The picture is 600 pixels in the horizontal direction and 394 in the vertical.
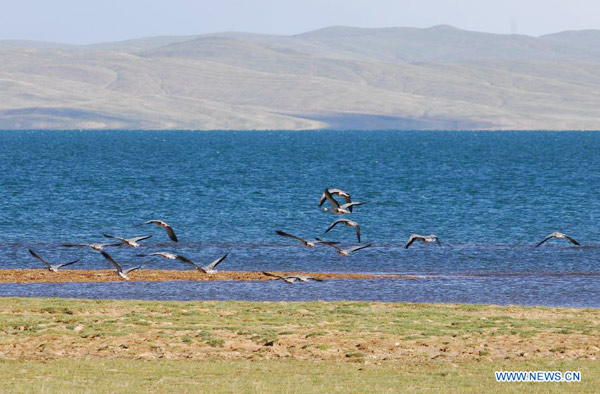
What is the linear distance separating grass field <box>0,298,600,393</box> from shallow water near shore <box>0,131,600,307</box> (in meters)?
6.44

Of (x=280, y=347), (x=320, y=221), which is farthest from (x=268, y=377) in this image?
(x=320, y=221)

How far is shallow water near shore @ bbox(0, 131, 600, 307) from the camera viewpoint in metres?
35.8

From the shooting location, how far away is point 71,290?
3419 cm

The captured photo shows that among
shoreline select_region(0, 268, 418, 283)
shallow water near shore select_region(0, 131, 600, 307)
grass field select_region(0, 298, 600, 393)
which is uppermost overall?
grass field select_region(0, 298, 600, 393)

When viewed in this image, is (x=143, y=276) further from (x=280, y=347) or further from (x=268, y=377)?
(x=268, y=377)

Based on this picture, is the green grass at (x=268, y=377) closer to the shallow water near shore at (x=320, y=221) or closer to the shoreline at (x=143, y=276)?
the shallow water near shore at (x=320, y=221)

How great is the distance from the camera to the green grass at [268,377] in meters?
17.9

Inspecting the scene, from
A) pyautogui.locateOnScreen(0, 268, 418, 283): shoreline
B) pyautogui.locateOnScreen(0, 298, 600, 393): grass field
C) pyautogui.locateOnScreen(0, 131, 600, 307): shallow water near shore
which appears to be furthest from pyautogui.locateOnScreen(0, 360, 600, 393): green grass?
pyautogui.locateOnScreen(0, 268, 418, 283): shoreline

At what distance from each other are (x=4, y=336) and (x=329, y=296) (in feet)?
43.8

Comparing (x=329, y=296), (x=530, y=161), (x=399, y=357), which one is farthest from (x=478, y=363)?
(x=530, y=161)

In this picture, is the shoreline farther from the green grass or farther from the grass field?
the green grass

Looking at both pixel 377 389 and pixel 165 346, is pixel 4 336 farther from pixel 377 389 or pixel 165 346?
pixel 377 389

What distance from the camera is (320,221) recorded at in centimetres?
6600

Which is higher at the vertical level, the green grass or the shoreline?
the green grass
